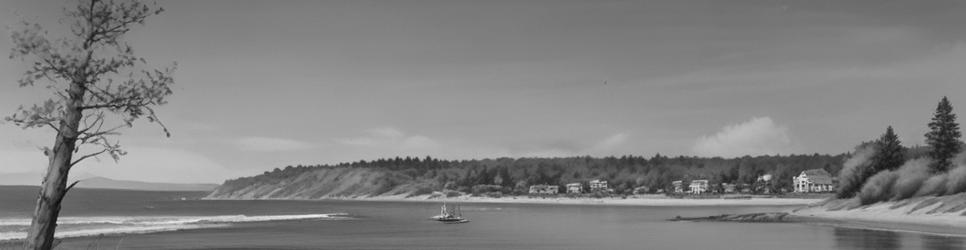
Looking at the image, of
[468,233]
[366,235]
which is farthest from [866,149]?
[366,235]

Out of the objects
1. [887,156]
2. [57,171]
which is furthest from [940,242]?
[57,171]

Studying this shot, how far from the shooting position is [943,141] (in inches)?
3883

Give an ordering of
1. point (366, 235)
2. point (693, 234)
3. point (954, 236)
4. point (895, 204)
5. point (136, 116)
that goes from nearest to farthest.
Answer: point (136, 116), point (954, 236), point (693, 234), point (366, 235), point (895, 204)

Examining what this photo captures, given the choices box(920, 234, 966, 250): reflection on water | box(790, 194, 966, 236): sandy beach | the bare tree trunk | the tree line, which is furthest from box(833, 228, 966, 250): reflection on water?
the bare tree trunk

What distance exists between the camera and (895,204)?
88688 mm

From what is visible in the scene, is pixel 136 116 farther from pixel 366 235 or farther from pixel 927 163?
pixel 927 163

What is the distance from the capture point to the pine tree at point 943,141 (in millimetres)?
97750

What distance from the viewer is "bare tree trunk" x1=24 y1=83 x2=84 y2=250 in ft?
40.6

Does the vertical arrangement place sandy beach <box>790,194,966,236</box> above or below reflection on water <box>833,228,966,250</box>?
above

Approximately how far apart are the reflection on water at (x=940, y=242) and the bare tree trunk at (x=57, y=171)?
53.1 m

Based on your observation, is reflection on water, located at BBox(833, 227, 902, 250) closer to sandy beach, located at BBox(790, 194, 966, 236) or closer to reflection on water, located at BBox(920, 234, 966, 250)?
reflection on water, located at BBox(920, 234, 966, 250)

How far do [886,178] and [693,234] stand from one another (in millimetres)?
31118

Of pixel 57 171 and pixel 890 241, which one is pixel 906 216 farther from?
pixel 57 171

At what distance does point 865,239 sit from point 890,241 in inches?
141
